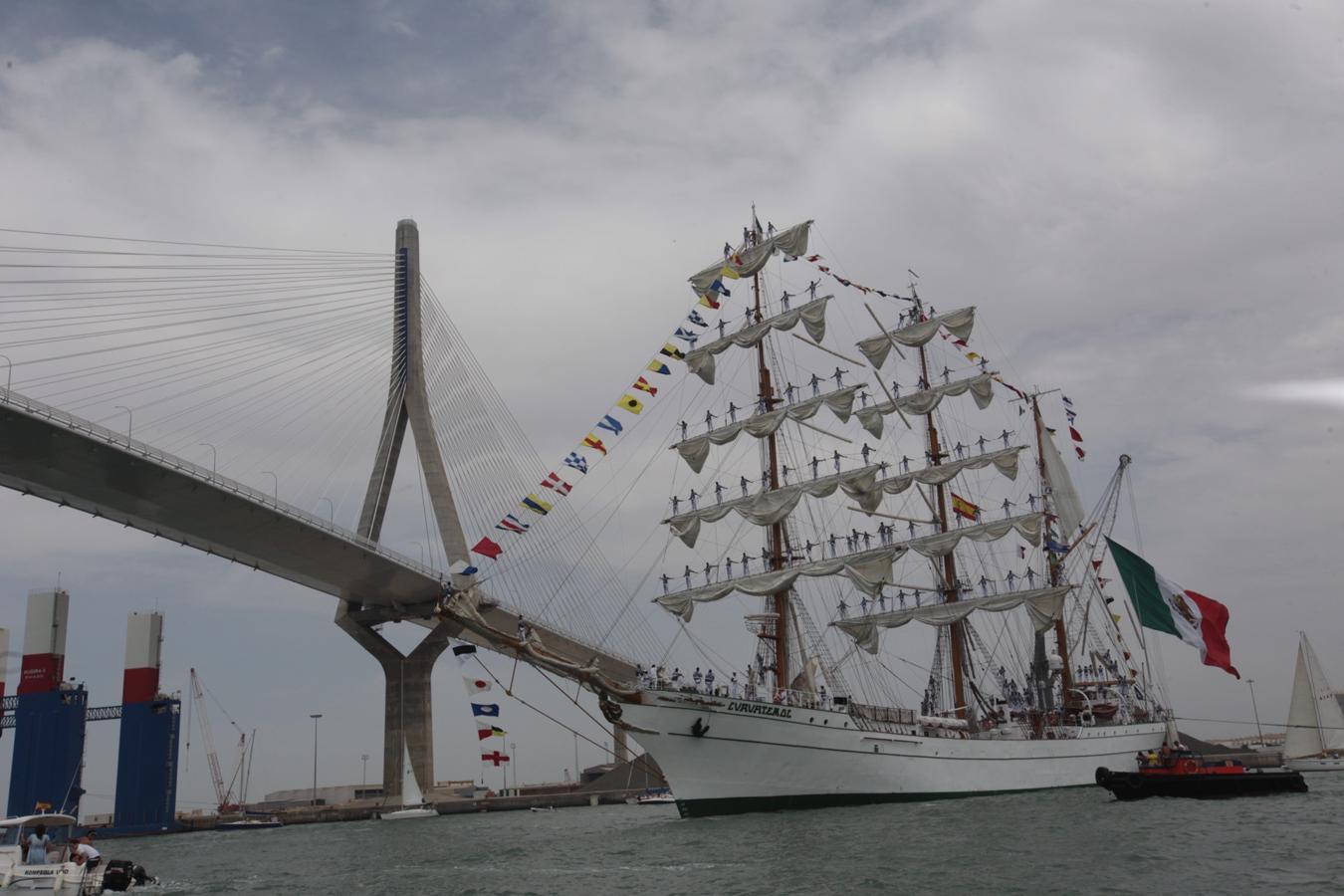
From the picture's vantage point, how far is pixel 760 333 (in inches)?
1628

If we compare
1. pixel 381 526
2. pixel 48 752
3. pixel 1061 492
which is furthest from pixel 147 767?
pixel 1061 492

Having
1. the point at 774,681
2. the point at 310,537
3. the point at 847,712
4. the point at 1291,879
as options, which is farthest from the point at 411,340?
the point at 1291,879

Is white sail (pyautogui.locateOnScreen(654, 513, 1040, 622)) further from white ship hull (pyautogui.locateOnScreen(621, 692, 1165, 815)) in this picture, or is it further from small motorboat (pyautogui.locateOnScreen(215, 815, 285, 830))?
small motorboat (pyautogui.locateOnScreen(215, 815, 285, 830))

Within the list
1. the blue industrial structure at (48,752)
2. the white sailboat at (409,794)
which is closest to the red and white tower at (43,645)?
the blue industrial structure at (48,752)

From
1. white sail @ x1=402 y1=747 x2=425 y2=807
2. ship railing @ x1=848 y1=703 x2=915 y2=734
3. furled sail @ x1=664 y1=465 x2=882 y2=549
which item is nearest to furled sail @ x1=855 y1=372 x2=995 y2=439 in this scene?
furled sail @ x1=664 y1=465 x2=882 y2=549

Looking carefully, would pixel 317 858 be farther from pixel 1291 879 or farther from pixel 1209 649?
pixel 1209 649

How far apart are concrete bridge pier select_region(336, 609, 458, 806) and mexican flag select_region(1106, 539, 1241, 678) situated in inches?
1360

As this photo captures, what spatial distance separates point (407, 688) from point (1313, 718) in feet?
146

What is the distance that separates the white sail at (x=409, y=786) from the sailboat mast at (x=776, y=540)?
2849 cm

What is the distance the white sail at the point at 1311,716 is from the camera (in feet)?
178

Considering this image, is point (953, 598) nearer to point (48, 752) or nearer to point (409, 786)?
point (409, 786)

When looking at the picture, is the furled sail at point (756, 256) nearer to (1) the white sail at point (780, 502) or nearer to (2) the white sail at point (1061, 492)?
(1) the white sail at point (780, 502)

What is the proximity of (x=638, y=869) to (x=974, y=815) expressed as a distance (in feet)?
37.0

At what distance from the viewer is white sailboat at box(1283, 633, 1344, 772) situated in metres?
54.2
